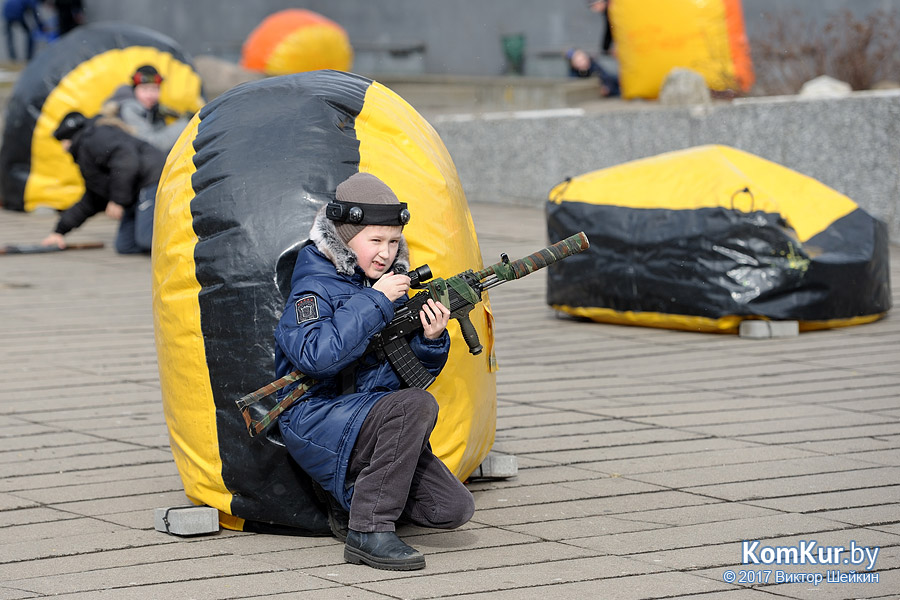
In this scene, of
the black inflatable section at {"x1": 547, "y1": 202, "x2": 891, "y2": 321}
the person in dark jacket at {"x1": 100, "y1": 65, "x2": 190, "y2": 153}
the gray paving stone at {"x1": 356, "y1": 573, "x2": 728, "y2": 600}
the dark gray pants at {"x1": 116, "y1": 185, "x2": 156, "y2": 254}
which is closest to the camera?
the gray paving stone at {"x1": 356, "y1": 573, "x2": 728, "y2": 600}

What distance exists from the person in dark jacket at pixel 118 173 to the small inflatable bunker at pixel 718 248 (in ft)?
14.9

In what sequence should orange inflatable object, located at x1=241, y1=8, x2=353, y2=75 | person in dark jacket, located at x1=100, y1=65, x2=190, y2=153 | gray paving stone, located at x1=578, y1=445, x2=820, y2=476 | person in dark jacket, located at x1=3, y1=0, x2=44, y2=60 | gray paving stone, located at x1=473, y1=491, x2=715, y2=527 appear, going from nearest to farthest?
gray paving stone, located at x1=473, y1=491, x2=715, y2=527
gray paving stone, located at x1=578, y1=445, x2=820, y2=476
person in dark jacket, located at x1=100, y1=65, x2=190, y2=153
orange inflatable object, located at x1=241, y1=8, x2=353, y2=75
person in dark jacket, located at x1=3, y1=0, x2=44, y2=60

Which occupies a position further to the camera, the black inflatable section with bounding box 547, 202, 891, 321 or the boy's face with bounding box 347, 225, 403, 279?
the black inflatable section with bounding box 547, 202, 891, 321

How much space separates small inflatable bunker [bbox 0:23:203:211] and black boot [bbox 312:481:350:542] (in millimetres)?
9632

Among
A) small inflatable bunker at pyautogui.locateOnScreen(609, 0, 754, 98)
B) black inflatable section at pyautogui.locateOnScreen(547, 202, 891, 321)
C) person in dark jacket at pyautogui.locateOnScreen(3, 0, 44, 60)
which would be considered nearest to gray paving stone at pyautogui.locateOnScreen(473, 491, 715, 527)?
black inflatable section at pyautogui.locateOnScreen(547, 202, 891, 321)

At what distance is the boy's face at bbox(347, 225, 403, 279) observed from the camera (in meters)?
4.03

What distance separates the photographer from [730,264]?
744 centimetres

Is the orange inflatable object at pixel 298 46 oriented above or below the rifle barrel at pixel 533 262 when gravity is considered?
above

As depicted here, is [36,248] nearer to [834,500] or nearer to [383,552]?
[383,552]

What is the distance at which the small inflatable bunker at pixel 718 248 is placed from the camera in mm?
7426

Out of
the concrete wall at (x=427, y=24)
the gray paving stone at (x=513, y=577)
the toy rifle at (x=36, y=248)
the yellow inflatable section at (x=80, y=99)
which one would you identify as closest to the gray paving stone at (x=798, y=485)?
the gray paving stone at (x=513, y=577)

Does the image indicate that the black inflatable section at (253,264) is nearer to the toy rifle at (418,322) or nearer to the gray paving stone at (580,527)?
the toy rifle at (418,322)

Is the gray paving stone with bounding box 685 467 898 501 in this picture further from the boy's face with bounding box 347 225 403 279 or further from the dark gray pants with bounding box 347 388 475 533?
the boy's face with bounding box 347 225 403 279

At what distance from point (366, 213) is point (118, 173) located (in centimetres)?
757
